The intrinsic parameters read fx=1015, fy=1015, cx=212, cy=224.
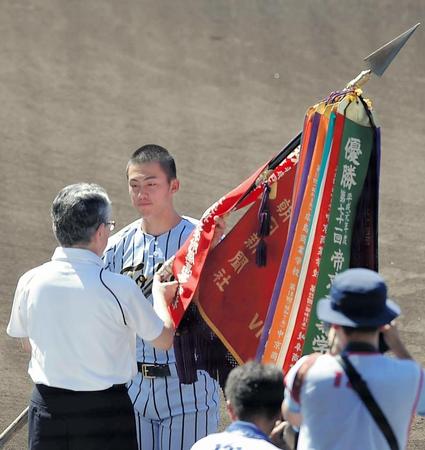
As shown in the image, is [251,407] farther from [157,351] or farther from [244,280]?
[157,351]

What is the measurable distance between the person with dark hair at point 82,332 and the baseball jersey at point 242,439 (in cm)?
98

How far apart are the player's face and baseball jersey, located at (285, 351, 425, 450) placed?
7.01 ft

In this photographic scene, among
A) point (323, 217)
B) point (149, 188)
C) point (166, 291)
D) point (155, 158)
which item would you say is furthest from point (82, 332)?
point (155, 158)

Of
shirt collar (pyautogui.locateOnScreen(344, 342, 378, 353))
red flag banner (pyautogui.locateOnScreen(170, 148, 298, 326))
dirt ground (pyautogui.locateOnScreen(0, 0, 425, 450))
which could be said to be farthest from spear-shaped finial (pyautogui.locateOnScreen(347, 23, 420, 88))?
dirt ground (pyautogui.locateOnScreen(0, 0, 425, 450))

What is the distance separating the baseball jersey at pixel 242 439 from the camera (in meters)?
3.44

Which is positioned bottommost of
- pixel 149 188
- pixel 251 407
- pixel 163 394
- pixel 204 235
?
pixel 163 394

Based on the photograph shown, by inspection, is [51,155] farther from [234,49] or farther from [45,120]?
[234,49]

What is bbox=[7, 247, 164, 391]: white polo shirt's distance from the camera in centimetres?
A: 432

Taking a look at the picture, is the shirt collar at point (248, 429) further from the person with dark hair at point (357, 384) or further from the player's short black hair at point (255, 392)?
the person with dark hair at point (357, 384)

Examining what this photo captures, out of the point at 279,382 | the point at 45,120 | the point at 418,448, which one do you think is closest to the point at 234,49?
the point at 45,120

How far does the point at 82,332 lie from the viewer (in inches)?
169

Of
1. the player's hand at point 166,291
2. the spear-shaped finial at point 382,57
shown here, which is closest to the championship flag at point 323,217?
the spear-shaped finial at point 382,57

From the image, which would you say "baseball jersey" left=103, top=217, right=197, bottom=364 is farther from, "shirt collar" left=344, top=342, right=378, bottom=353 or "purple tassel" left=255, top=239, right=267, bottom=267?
"shirt collar" left=344, top=342, right=378, bottom=353

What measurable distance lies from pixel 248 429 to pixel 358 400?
1.28 feet
